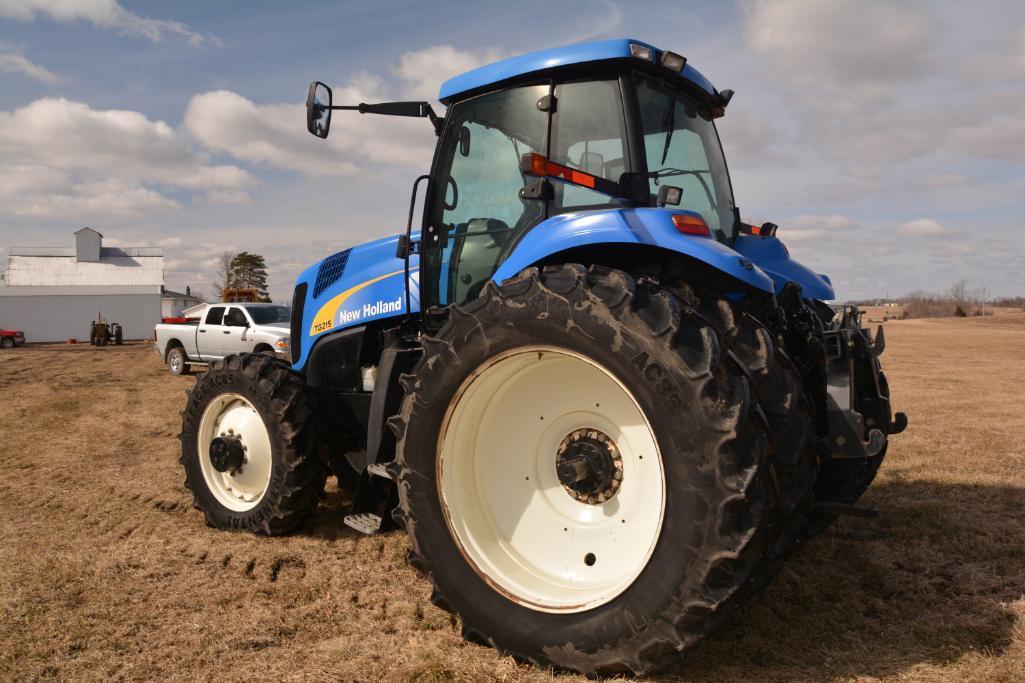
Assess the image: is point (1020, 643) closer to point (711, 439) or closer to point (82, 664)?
point (711, 439)

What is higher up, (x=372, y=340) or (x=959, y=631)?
(x=372, y=340)

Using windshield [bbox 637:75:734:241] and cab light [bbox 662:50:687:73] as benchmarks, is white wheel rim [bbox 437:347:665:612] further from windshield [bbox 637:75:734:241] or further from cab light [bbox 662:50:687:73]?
cab light [bbox 662:50:687:73]

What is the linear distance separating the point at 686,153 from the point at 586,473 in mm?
1973

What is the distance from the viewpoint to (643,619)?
2336 mm

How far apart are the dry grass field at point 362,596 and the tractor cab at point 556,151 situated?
1651 millimetres

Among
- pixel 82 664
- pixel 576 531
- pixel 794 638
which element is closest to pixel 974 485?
pixel 794 638

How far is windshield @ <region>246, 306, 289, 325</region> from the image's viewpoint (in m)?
16.0

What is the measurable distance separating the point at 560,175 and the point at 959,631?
2492 mm

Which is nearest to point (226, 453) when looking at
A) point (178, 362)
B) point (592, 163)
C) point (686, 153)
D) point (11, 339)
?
point (592, 163)

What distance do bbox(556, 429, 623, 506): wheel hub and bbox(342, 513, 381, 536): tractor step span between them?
1472 millimetres

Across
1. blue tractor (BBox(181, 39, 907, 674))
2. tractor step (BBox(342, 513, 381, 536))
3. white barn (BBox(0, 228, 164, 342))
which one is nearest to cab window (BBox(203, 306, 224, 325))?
blue tractor (BBox(181, 39, 907, 674))

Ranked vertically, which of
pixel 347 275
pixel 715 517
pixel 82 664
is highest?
pixel 347 275

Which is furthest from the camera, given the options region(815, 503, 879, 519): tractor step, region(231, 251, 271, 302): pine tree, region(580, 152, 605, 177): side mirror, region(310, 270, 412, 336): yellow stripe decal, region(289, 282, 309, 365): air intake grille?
region(231, 251, 271, 302): pine tree

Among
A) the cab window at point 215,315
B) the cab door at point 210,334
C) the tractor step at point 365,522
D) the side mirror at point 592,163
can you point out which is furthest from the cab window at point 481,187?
the cab window at point 215,315
